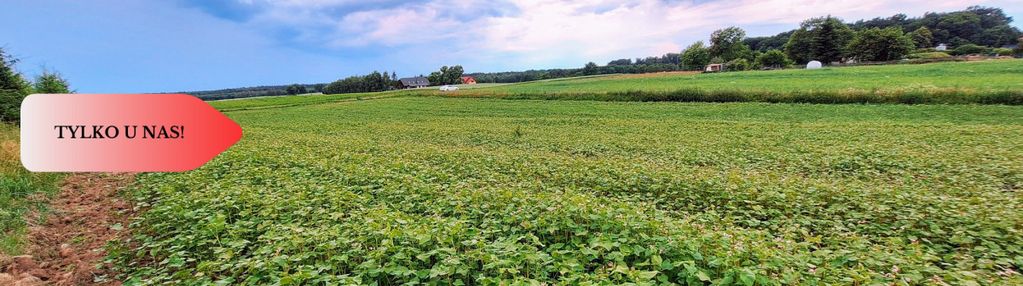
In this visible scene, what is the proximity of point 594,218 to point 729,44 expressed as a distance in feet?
396

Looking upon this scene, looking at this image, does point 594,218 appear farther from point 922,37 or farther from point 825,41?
point 922,37

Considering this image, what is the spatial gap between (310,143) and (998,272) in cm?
1586

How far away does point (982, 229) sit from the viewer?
533 cm

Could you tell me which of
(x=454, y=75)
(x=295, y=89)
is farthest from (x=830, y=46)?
(x=295, y=89)

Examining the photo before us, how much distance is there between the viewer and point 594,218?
5.21 metres

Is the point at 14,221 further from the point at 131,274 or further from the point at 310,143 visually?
the point at 310,143

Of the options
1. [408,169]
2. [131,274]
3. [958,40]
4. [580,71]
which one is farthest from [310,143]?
[958,40]

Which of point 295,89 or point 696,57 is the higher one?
point 696,57

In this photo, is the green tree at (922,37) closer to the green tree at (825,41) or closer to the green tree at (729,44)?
the green tree at (825,41)

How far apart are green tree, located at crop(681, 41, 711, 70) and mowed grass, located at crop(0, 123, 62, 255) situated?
120 metres

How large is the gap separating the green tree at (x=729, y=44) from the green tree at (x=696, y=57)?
222 centimetres

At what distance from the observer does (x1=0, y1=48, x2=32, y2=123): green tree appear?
51.8 ft

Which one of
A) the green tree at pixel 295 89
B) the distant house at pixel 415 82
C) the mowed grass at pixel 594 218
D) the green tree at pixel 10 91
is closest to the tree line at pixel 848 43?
the distant house at pixel 415 82

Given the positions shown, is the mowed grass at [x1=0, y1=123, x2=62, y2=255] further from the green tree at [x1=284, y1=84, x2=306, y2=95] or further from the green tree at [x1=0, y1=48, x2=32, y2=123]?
the green tree at [x1=284, y1=84, x2=306, y2=95]
